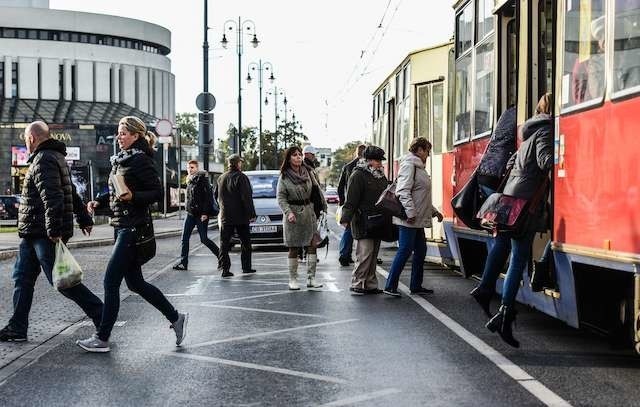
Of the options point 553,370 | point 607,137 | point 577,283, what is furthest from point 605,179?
point 553,370

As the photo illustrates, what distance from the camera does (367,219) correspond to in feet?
39.2

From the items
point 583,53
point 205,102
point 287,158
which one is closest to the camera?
point 583,53

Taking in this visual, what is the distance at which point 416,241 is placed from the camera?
11.9 metres

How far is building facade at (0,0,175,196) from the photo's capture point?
75000 millimetres

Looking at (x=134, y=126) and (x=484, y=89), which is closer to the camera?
(x=134, y=126)

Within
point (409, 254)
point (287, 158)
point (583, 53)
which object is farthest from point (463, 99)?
point (583, 53)

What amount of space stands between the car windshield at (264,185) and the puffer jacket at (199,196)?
4891 mm

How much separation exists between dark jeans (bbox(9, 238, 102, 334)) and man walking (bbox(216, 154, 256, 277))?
257 inches

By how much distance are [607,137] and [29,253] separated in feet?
15.4

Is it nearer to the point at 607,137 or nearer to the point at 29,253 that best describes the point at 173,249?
the point at 29,253

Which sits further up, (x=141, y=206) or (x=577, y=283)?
(x=141, y=206)

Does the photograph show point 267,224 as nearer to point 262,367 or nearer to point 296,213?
point 296,213

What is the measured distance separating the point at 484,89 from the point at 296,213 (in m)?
3.09

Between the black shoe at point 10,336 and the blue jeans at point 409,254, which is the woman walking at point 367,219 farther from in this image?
the black shoe at point 10,336
